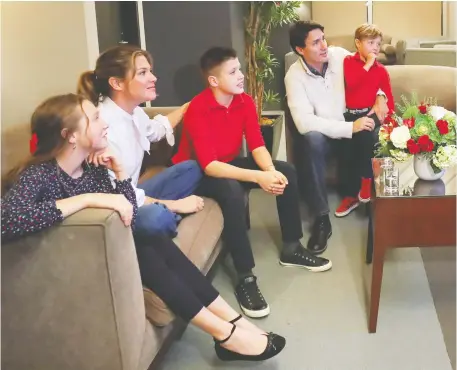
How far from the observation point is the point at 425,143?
232 cm

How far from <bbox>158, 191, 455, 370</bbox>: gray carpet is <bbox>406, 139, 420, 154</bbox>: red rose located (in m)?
0.65

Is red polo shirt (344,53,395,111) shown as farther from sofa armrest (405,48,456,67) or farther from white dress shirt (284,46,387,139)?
sofa armrest (405,48,456,67)

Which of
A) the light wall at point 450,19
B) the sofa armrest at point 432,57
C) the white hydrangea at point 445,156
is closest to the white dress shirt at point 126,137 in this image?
the white hydrangea at point 445,156

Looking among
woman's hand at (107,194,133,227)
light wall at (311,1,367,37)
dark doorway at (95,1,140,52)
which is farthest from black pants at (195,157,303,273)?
light wall at (311,1,367,37)

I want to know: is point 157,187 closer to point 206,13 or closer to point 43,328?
point 43,328

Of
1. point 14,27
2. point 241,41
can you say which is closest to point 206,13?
point 241,41

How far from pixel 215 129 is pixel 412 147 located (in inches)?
34.8

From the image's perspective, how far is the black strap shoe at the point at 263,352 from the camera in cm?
208

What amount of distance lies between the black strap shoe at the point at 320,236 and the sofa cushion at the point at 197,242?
0.66 m

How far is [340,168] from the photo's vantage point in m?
3.59

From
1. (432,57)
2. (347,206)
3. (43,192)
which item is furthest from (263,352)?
(432,57)

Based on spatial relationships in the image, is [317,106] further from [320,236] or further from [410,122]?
[410,122]

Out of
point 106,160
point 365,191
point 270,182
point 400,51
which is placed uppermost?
point 400,51

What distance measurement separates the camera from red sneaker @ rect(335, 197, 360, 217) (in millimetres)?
3525
